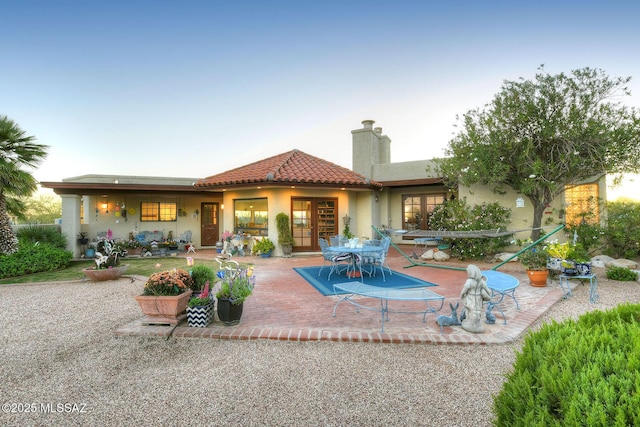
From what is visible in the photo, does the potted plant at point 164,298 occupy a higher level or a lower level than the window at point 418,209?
lower

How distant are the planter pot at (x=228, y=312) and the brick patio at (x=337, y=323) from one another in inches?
3.7

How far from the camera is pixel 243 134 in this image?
47.3ft

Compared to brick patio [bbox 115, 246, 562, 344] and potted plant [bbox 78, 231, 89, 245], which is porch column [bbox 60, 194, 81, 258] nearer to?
potted plant [bbox 78, 231, 89, 245]

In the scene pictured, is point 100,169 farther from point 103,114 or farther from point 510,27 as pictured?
point 510,27

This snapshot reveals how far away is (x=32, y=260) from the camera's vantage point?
9.03m

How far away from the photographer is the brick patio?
12.8 ft

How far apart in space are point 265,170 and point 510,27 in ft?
30.3

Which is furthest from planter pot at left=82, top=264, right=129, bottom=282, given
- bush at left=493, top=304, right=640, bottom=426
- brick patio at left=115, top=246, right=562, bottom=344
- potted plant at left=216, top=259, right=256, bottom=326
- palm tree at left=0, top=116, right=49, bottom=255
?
bush at left=493, top=304, right=640, bottom=426

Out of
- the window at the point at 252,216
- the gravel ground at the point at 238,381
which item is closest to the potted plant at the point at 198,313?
the gravel ground at the point at 238,381

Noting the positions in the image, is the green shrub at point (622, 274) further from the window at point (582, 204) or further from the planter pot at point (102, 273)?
the planter pot at point (102, 273)

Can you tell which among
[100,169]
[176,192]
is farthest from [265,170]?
[100,169]

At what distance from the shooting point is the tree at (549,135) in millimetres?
8125

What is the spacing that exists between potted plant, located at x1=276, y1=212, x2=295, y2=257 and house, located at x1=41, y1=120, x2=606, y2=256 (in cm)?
34

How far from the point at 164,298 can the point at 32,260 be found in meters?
8.04
